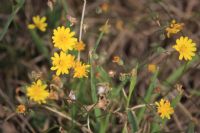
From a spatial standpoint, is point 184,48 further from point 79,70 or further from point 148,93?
point 79,70

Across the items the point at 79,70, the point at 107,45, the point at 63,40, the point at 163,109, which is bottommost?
the point at 163,109

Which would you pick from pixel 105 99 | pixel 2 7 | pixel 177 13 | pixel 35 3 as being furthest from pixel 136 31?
pixel 105 99

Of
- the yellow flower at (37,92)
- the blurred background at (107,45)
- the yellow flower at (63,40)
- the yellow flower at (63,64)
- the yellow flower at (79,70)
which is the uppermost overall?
the blurred background at (107,45)

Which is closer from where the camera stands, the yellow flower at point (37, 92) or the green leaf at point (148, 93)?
the yellow flower at point (37, 92)

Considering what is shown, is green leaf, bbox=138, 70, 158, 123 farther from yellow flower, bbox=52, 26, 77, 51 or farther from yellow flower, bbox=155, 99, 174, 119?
yellow flower, bbox=52, 26, 77, 51

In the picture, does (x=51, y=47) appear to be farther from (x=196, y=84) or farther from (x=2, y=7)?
(x=196, y=84)

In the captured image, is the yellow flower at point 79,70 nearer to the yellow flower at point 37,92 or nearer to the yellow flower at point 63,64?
the yellow flower at point 63,64

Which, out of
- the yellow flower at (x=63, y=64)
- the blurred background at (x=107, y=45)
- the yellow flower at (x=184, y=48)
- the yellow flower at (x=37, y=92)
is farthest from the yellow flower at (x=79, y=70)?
the yellow flower at (x=184, y=48)

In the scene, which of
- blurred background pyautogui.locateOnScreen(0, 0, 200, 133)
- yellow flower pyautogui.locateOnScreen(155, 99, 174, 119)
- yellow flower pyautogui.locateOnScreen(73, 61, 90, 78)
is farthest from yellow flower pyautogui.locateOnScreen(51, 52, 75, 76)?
yellow flower pyautogui.locateOnScreen(155, 99, 174, 119)

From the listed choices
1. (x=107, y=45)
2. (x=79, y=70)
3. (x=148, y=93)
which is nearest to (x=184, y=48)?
(x=148, y=93)
